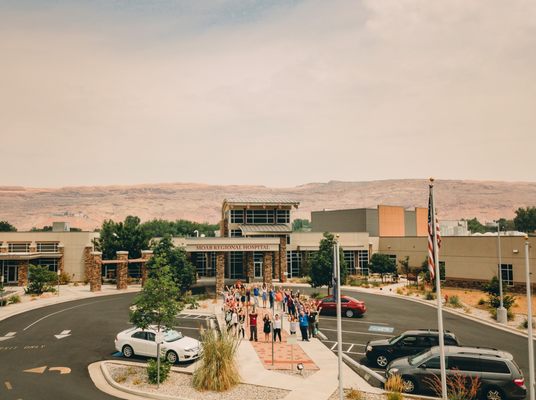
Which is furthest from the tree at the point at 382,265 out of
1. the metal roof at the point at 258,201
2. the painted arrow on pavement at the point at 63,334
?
the painted arrow on pavement at the point at 63,334

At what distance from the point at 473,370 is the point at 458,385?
2.95 ft

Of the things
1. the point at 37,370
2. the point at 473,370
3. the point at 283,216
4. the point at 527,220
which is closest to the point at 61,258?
the point at 283,216

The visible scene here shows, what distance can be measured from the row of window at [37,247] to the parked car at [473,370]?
49.9 m

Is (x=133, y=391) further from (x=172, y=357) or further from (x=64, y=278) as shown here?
(x=64, y=278)

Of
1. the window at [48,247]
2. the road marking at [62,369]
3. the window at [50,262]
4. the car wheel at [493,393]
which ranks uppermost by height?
the window at [48,247]

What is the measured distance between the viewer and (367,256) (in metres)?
62.6

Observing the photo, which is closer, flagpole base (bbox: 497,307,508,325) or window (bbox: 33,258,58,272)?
flagpole base (bbox: 497,307,508,325)

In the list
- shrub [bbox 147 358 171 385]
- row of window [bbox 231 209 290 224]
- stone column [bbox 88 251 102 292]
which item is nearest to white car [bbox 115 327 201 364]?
shrub [bbox 147 358 171 385]

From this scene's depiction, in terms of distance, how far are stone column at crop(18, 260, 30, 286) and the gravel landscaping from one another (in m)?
38.2

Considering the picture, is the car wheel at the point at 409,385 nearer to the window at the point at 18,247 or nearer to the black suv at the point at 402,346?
the black suv at the point at 402,346

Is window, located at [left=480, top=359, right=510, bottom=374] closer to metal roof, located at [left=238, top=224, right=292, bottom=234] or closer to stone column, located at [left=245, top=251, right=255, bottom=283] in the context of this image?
stone column, located at [left=245, top=251, right=255, bottom=283]

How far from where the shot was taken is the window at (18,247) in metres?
53.1

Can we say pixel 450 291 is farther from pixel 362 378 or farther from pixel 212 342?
pixel 212 342

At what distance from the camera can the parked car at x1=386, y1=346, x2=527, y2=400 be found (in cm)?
1540
